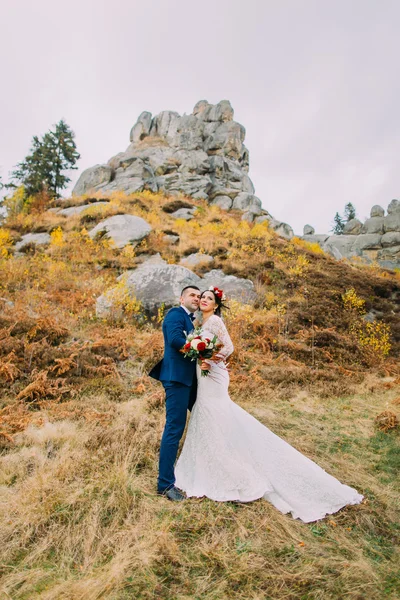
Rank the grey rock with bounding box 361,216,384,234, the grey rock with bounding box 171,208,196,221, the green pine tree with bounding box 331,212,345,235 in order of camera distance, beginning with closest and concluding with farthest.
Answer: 1. the grey rock with bounding box 171,208,196,221
2. the grey rock with bounding box 361,216,384,234
3. the green pine tree with bounding box 331,212,345,235

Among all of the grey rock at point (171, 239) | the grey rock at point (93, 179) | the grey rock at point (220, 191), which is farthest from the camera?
the grey rock at point (220, 191)

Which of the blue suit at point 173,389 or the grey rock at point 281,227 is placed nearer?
the blue suit at point 173,389

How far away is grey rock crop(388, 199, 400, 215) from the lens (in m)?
38.1

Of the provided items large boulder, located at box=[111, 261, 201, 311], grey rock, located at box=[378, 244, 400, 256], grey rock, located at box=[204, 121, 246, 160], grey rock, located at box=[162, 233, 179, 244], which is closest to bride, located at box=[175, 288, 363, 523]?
large boulder, located at box=[111, 261, 201, 311]

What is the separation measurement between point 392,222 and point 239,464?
133 feet

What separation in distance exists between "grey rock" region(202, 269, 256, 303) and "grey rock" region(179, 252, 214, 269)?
4.48 feet

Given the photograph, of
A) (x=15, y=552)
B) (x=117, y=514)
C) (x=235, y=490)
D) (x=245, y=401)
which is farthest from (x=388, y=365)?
(x=15, y=552)

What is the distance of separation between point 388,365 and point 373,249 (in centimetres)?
3168

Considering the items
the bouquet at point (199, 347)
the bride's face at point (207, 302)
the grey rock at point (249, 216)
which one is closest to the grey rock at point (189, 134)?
the grey rock at point (249, 216)

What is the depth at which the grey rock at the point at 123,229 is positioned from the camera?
1608 centimetres

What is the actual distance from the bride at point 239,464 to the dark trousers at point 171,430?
0.23 metres

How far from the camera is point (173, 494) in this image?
3.57 meters

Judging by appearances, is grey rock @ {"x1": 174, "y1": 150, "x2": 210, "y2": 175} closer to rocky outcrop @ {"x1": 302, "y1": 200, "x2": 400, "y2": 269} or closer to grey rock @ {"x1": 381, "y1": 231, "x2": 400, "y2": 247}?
rocky outcrop @ {"x1": 302, "y1": 200, "x2": 400, "y2": 269}

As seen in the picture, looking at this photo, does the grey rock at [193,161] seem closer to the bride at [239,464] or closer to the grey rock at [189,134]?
the grey rock at [189,134]
